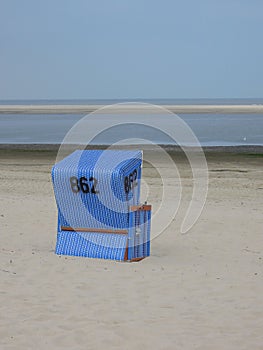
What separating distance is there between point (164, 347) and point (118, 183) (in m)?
3.77

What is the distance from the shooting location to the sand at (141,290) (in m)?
7.61

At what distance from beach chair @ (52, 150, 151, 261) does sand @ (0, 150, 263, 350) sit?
0.29m

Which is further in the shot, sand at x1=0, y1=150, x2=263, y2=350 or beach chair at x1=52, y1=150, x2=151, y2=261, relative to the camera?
beach chair at x1=52, y1=150, x2=151, y2=261

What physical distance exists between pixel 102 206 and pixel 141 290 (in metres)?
1.91

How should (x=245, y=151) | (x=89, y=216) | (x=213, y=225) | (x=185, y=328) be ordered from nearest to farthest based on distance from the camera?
(x=185, y=328) < (x=89, y=216) < (x=213, y=225) < (x=245, y=151)

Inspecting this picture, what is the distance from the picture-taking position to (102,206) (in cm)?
1089

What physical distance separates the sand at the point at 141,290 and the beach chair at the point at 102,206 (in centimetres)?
29

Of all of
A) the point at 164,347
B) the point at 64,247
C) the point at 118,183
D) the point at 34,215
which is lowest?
the point at 34,215

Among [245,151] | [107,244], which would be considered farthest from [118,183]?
[245,151]

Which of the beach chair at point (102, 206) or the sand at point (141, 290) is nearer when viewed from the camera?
the sand at point (141, 290)

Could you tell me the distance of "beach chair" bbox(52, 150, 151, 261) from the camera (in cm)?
1074

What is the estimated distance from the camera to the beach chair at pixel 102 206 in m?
10.7

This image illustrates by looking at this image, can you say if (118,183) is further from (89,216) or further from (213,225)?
(213,225)

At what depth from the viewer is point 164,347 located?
7316 millimetres
